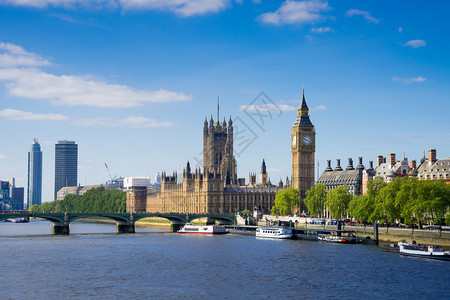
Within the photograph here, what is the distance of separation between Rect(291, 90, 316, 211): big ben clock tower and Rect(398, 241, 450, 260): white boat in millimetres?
97398

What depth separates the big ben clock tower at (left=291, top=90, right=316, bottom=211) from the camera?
595 feet

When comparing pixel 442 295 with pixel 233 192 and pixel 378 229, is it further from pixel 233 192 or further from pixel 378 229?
pixel 233 192

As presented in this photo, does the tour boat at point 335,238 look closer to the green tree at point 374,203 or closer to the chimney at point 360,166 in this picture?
the green tree at point 374,203

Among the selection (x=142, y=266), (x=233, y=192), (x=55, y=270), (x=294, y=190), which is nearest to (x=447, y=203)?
(x=142, y=266)

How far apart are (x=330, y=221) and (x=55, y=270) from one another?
70659 mm

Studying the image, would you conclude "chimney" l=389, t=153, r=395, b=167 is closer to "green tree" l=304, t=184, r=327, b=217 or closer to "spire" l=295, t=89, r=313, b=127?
"green tree" l=304, t=184, r=327, b=217

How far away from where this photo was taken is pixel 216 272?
7156 cm

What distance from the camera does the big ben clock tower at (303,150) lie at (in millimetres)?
181375

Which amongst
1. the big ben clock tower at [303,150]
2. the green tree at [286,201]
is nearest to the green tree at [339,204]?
the green tree at [286,201]

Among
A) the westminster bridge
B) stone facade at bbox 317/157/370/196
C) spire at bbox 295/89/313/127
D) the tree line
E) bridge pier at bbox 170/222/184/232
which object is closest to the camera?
the tree line

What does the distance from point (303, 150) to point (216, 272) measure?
4458 inches

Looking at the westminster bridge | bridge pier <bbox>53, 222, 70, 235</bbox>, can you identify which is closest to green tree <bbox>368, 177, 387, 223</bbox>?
the westminster bridge

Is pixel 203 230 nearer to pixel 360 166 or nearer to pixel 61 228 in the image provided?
pixel 61 228

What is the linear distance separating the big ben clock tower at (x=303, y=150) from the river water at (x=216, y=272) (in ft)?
267
